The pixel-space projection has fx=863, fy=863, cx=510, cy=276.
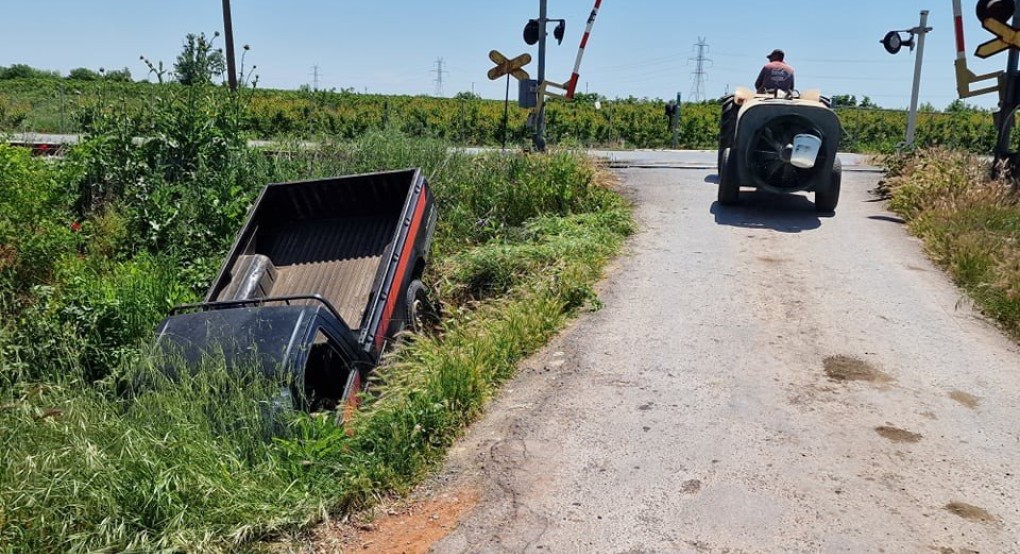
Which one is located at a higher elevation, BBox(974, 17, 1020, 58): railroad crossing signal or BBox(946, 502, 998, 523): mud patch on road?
BBox(974, 17, 1020, 58): railroad crossing signal

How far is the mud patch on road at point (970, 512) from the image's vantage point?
4398 mm

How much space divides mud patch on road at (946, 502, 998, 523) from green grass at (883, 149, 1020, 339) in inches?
125

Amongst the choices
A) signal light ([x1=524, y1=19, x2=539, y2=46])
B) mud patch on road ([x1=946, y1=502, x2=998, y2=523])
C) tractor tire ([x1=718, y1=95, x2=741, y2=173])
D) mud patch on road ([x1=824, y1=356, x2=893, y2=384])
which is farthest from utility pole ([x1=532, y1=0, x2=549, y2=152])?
mud patch on road ([x1=946, y1=502, x2=998, y2=523])

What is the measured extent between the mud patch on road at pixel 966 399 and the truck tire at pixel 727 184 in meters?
5.38

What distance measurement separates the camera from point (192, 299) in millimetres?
9008

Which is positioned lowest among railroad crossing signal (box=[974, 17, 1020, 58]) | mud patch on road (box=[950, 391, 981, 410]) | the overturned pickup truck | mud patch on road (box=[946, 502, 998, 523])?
mud patch on road (box=[946, 502, 998, 523])

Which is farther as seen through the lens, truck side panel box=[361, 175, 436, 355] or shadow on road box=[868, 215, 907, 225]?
shadow on road box=[868, 215, 907, 225]

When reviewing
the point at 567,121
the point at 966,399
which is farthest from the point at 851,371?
the point at 567,121

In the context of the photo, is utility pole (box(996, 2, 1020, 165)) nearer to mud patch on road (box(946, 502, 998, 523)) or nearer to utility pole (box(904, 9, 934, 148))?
utility pole (box(904, 9, 934, 148))

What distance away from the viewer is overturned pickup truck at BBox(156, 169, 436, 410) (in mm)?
6043

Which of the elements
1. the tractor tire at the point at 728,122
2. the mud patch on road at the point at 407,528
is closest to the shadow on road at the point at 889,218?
the tractor tire at the point at 728,122

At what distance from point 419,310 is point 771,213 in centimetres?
517

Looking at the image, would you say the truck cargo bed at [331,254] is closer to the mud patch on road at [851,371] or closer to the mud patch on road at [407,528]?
the mud patch on road at [407,528]

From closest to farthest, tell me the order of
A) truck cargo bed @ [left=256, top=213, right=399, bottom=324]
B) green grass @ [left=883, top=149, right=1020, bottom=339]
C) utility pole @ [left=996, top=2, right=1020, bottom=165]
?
green grass @ [left=883, top=149, right=1020, bottom=339]
truck cargo bed @ [left=256, top=213, right=399, bottom=324]
utility pole @ [left=996, top=2, right=1020, bottom=165]
